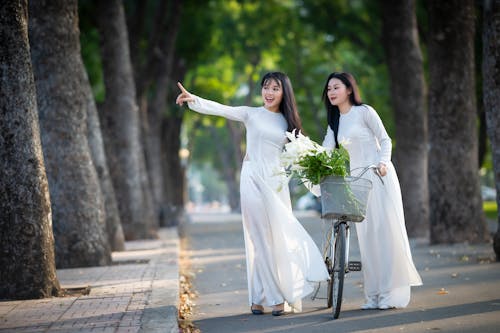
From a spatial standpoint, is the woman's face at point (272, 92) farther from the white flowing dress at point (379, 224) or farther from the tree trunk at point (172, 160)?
the tree trunk at point (172, 160)

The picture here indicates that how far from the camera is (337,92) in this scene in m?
9.39

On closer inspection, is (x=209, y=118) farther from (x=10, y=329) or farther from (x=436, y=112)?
(x=10, y=329)

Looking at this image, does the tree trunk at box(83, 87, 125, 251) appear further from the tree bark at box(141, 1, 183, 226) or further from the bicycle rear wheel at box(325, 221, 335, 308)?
the tree bark at box(141, 1, 183, 226)

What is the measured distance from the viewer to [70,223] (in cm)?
1438

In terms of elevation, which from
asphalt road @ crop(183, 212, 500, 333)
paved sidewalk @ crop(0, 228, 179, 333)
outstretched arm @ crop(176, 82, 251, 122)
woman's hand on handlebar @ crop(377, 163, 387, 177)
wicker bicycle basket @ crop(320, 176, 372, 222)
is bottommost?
asphalt road @ crop(183, 212, 500, 333)

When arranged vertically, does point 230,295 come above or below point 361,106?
below

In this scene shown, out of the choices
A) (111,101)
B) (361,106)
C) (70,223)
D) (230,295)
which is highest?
(111,101)

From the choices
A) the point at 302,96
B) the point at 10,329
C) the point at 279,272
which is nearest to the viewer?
the point at 10,329

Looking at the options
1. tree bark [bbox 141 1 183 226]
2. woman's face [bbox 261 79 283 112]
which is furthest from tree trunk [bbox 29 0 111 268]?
tree bark [bbox 141 1 183 226]

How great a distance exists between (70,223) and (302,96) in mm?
32828

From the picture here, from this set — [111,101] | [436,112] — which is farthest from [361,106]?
[111,101]

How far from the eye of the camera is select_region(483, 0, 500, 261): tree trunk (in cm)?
1309

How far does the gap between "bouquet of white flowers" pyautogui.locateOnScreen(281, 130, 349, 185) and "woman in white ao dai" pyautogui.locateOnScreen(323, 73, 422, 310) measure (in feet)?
2.40

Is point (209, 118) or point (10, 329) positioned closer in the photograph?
point (10, 329)
